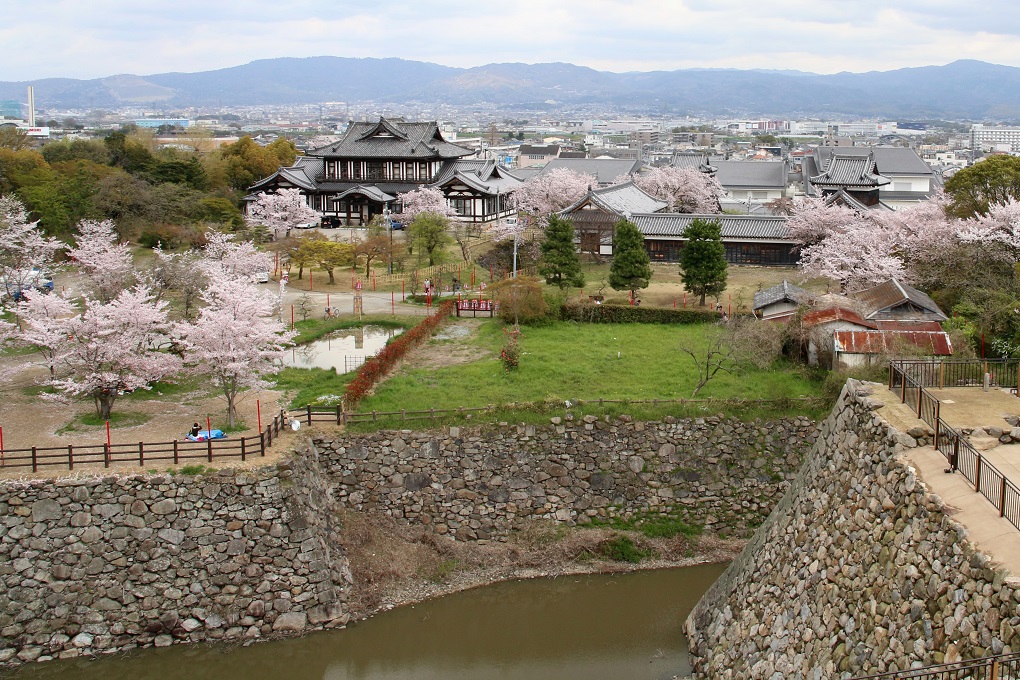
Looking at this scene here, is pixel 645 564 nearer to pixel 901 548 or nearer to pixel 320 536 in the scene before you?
pixel 320 536

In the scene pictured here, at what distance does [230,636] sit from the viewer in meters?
15.7

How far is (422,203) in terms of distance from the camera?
43500 mm

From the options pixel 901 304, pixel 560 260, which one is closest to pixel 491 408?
pixel 901 304

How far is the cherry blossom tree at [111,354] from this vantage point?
61.9 ft

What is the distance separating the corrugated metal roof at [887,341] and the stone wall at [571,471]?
238 cm

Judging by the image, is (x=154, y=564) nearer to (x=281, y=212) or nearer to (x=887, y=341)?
(x=887, y=341)

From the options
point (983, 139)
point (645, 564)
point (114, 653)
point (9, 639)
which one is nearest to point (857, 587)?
point (645, 564)

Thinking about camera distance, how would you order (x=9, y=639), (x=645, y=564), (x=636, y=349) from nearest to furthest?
1. (x=9, y=639)
2. (x=645, y=564)
3. (x=636, y=349)

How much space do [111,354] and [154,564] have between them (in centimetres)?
485

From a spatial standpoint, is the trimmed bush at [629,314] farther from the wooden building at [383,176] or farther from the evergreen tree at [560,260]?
the wooden building at [383,176]

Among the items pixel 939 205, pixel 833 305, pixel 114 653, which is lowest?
pixel 114 653

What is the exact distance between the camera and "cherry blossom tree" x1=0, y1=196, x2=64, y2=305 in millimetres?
25625

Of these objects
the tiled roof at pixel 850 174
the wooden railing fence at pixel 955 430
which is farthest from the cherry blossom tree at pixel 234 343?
the tiled roof at pixel 850 174

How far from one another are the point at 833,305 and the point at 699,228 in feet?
23.5
